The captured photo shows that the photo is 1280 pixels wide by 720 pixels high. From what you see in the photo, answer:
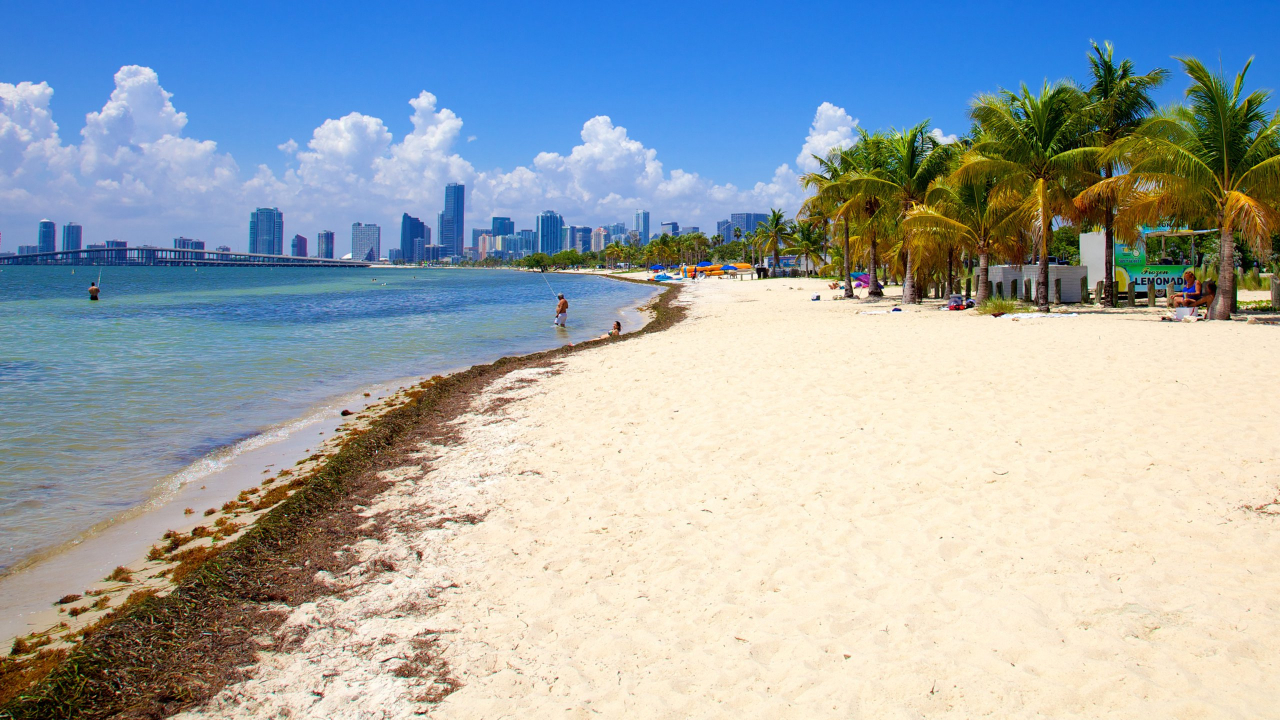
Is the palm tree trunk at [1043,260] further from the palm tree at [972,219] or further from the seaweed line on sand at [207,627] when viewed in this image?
the seaweed line on sand at [207,627]

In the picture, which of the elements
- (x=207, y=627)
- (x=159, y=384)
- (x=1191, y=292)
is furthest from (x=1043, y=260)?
(x=159, y=384)

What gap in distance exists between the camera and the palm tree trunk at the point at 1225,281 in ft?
48.0

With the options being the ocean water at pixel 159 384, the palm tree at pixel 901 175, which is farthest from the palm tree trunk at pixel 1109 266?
the ocean water at pixel 159 384

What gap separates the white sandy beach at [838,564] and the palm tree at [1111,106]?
12.6 m

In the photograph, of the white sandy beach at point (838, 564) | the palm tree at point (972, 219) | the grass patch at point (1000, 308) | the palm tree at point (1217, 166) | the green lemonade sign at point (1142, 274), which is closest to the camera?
the white sandy beach at point (838, 564)

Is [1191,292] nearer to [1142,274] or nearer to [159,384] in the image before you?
[1142,274]

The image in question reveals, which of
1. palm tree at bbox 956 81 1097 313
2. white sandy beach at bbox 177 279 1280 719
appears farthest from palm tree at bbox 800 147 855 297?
white sandy beach at bbox 177 279 1280 719

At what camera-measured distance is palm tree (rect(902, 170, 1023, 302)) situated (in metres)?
19.8

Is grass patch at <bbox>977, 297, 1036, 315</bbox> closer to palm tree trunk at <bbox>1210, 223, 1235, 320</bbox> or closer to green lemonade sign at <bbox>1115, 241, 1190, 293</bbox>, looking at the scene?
palm tree trunk at <bbox>1210, 223, 1235, 320</bbox>

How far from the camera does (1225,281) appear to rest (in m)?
14.8

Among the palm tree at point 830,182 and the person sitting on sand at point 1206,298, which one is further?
the palm tree at point 830,182

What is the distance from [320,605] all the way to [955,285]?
108ft

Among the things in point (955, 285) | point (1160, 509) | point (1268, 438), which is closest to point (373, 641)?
point (1160, 509)

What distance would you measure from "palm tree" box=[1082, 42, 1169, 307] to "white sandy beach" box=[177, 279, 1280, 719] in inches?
497
